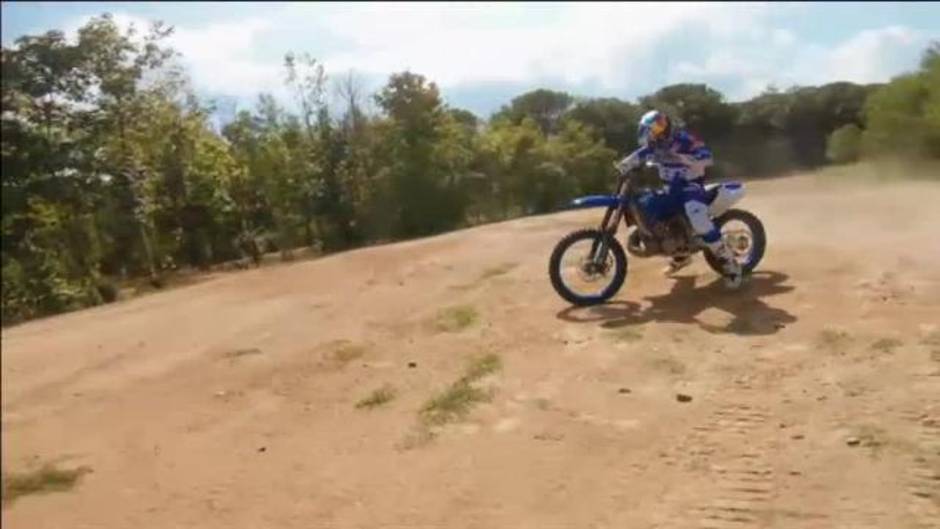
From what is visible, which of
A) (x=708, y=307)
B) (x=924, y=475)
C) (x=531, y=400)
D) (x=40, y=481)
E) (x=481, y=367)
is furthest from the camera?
(x=708, y=307)

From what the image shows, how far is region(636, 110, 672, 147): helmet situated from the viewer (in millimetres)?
4898

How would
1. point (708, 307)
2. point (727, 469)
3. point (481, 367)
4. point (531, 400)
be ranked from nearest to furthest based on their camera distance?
point (727, 469)
point (531, 400)
point (481, 367)
point (708, 307)

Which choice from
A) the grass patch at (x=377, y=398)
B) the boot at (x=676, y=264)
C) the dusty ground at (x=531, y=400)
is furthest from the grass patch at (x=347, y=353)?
the boot at (x=676, y=264)

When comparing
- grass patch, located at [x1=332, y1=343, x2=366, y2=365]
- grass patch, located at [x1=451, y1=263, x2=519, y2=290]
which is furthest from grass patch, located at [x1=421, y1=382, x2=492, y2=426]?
grass patch, located at [x1=451, y1=263, x2=519, y2=290]

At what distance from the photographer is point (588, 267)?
5.51m

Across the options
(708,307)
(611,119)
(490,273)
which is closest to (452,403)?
(611,119)

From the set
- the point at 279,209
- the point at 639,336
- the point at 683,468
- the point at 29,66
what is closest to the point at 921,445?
the point at 683,468

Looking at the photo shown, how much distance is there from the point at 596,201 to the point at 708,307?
0.81 m

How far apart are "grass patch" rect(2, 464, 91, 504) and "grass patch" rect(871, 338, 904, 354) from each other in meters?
3.07

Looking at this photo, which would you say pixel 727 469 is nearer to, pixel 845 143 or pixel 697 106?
pixel 845 143

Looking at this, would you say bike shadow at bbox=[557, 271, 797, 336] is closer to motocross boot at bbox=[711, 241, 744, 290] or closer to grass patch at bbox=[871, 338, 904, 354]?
motocross boot at bbox=[711, 241, 744, 290]

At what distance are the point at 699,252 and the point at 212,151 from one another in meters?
3.12

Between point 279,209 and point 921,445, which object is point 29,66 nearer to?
point 921,445

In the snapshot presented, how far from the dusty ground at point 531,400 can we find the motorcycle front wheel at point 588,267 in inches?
5.3
